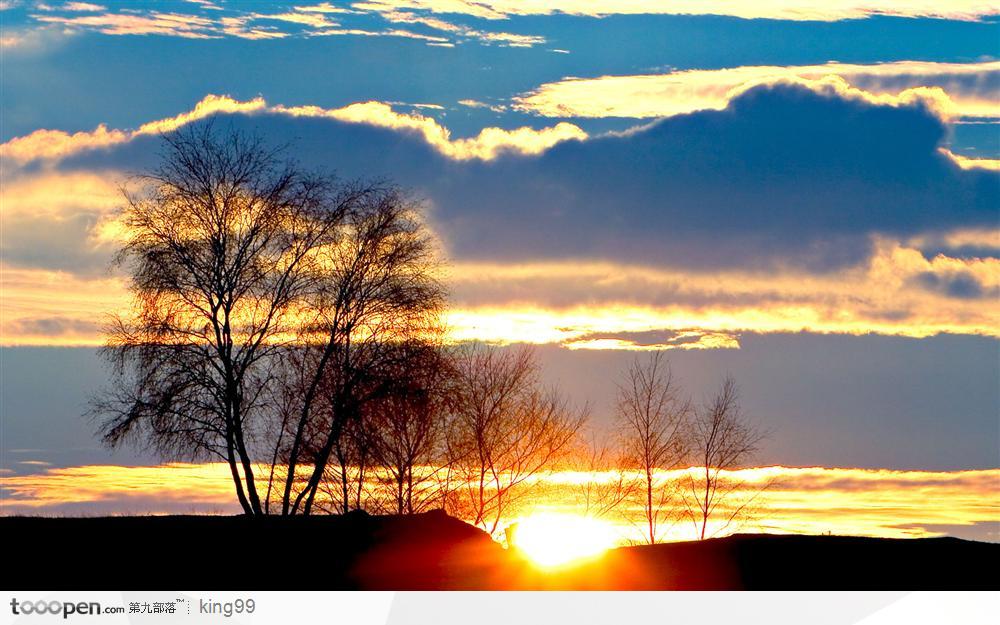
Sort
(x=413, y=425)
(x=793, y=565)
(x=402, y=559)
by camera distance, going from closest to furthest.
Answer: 1. (x=793, y=565)
2. (x=402, y=559)
3. (x=413, y=425)

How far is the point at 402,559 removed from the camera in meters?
27.5

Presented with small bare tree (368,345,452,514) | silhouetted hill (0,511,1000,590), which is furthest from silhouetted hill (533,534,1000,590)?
small bare tree (368,345,452,514)

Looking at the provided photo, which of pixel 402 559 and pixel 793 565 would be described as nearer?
pixel 793 565

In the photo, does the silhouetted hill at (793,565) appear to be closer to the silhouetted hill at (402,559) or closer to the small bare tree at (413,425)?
the silhouetted hill at (402,559)

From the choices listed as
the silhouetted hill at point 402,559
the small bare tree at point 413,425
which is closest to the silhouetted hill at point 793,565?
the silhouetted hill at point 402,559

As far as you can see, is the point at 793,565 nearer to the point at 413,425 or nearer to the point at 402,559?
the point at 402,559

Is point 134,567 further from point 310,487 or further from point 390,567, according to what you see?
point 310,487

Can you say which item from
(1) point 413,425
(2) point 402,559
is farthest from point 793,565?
(1) point 413,425

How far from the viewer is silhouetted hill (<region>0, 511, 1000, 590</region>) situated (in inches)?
1000

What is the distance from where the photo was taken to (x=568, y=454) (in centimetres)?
4534

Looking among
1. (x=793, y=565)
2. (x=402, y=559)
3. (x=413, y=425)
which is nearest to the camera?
(x=793, y=565)

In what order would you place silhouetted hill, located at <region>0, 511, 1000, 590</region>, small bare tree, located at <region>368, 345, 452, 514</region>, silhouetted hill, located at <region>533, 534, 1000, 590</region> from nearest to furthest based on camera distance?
silhouetted hill, located at <region>0, 511, 1000, 590</region> < silhouetted hill, located at <region>533, 534, 1000, 590</region> < small bare tree, located at <region>368, 345, 452, 514</region>

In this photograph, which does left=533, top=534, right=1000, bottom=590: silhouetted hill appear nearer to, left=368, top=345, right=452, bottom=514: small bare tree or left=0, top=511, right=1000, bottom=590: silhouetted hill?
left=0, top=511, right=1000, bottom=590: silhouetted hill
